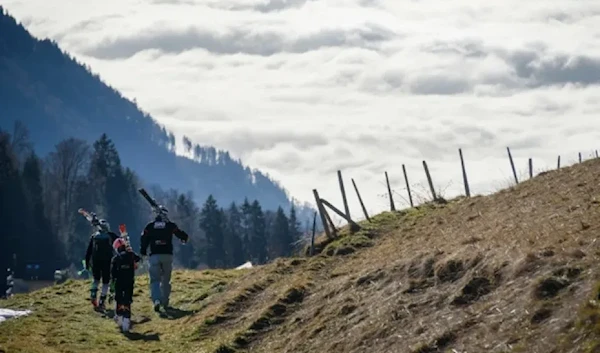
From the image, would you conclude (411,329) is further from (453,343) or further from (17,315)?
(17,315)

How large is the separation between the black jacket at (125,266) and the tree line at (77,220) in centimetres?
7435

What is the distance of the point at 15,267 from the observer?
321 ft

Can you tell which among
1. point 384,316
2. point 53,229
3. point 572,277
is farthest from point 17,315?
point 53,229

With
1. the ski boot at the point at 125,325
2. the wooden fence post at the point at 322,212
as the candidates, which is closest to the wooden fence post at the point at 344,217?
the wooden fence post at the point at 322,212

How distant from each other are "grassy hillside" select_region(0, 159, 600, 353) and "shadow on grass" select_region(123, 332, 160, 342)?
85mm

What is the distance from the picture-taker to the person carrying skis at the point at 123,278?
2352cm

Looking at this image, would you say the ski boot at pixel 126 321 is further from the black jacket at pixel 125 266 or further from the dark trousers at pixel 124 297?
the black jacket at pixel 125 266

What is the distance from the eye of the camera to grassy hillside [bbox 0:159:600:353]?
1433 cm

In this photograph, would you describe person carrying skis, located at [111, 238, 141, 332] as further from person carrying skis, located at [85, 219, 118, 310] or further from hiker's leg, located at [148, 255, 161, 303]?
person carrying skis, located at [85, 219, 118, 310]

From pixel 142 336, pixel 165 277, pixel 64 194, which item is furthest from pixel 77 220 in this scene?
pixel 142 336

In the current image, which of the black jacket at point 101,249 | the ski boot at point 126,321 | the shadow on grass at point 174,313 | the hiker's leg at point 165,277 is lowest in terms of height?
the shadow on grass at point 174,313

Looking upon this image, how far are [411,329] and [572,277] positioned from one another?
8.90 feet

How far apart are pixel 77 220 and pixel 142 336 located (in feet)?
357

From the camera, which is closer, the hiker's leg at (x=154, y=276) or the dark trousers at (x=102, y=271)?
the hiker's leg at (x=154, y=276)
